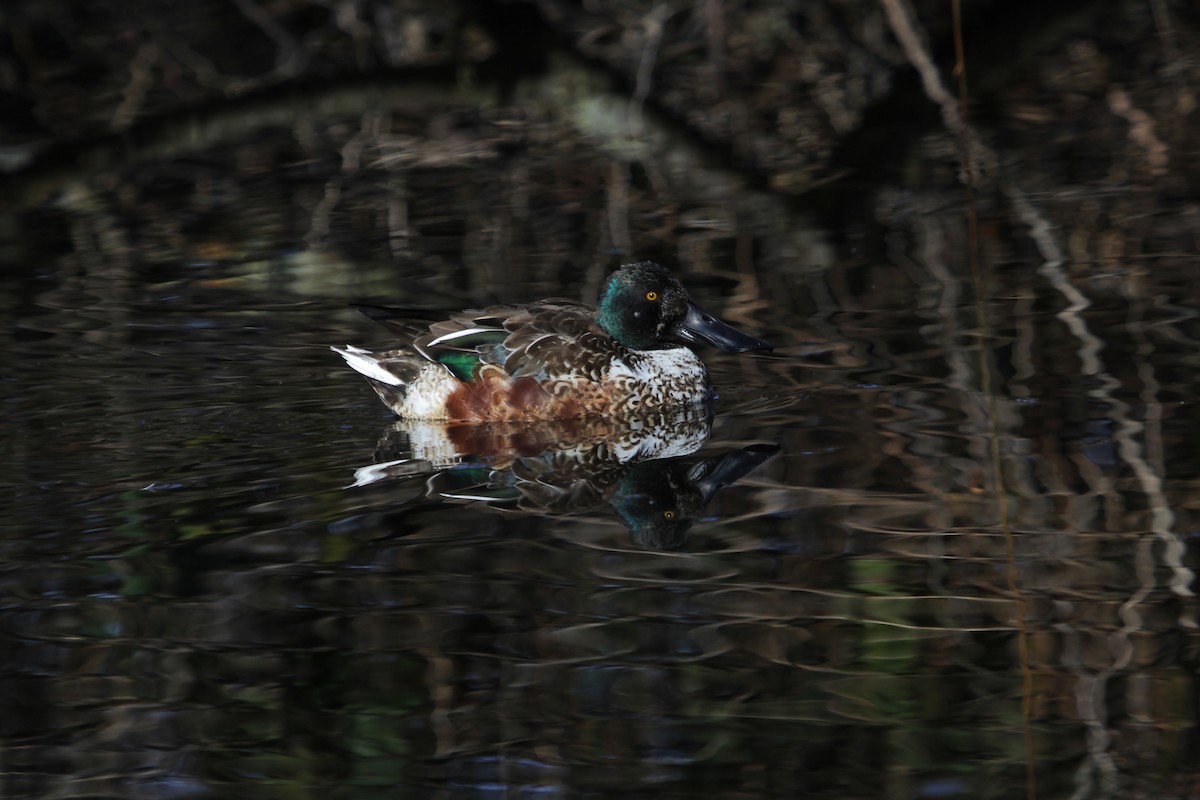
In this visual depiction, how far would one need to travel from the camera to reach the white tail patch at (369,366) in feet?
28.7

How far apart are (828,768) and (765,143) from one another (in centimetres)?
1027

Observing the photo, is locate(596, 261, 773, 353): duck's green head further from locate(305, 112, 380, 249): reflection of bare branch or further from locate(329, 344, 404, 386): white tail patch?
locate(305, 112, 380, 249): reflection of bare branch

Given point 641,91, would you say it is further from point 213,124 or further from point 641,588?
point 641,588

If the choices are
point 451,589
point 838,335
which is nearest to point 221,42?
point 838,335

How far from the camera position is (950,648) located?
5.51 meters

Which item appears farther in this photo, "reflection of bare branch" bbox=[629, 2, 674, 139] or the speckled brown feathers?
"reflection of bare branch" bbox=[629, 2, 674, 139]

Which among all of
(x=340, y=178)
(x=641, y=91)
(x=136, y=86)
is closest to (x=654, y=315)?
(x=340, y=178)

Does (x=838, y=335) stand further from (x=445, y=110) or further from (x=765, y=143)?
(x=445, y=110)

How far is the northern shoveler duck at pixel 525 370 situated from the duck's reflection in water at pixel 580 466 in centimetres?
9

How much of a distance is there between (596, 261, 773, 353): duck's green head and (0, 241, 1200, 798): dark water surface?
0.30 meters

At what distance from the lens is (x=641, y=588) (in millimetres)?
6164

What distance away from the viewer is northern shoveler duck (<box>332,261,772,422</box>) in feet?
28.6

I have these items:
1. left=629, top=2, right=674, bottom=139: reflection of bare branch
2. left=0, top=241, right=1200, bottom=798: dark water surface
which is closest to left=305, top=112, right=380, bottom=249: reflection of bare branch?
left=629, top=2, right=674, bottom=139: reflection of bare branch

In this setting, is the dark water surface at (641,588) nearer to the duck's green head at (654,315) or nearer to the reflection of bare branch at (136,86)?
the duck's green head at (654,315)
